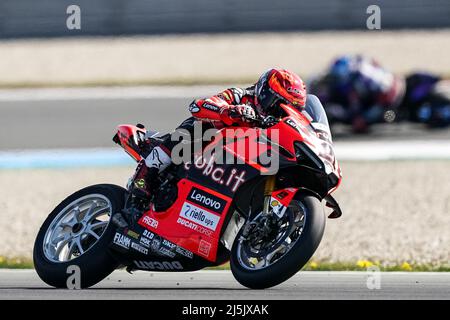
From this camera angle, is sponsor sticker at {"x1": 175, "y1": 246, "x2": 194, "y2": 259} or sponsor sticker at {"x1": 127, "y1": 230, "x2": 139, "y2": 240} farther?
sponsor sticker at {"x1": 127, "y1": 230, "x2": 139, "y2": 240}

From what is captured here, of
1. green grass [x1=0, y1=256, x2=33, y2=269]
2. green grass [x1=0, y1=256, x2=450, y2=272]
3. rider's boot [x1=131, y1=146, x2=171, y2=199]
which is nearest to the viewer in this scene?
rider's boot [x1=131, y1=146, x2=171, y2=199]

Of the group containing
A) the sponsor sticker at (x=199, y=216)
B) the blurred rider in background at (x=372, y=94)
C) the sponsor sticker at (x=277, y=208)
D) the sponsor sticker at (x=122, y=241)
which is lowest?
the blurred rider in background at (x=372, y=94)

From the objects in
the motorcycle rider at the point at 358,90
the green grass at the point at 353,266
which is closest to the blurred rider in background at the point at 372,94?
the motorcycle rider at the point at 358,90

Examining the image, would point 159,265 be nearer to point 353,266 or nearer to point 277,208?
point 277,208

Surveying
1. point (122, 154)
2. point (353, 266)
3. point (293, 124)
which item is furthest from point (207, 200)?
point (122, 154)

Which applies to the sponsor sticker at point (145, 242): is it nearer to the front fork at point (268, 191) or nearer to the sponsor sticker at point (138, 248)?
the sponsor sticker at point (138, 248)

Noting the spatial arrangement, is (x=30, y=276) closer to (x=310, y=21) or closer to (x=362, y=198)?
(x=362, y=198)

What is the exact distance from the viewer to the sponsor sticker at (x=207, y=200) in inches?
268

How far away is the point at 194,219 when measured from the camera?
6.88m

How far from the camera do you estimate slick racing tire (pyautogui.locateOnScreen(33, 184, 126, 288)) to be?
7043 millimetres

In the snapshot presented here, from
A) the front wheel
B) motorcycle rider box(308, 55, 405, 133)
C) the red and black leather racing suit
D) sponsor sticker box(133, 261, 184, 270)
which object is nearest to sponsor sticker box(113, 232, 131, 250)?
sponsor sticker box(133, 261, 184, 270)

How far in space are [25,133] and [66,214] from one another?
9042mm

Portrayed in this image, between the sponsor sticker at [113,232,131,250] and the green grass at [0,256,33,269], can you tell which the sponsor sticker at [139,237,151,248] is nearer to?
the sponsor sticker at [113,232,131,250]

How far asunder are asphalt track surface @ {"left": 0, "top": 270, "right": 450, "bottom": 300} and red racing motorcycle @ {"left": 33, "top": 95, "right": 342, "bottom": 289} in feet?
0.56
